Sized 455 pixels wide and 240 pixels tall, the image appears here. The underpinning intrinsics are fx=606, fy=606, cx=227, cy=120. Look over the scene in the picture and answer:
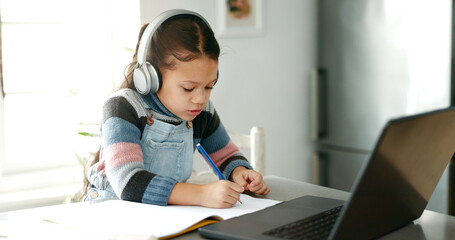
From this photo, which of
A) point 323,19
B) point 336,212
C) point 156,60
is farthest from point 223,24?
point 336,212

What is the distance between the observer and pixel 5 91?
2.29 metres

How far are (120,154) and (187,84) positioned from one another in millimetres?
215

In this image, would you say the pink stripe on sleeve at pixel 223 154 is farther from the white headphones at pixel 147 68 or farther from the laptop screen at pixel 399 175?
the laptop screen at pixel 399 175

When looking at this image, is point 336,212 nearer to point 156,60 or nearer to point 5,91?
point 156,60

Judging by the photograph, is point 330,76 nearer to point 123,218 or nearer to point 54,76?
point 54,76

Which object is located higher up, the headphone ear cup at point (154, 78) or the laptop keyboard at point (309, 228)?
the headphone ear cup at point (154, 78)

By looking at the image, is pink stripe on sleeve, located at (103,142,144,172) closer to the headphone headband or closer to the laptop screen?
the headphone headband

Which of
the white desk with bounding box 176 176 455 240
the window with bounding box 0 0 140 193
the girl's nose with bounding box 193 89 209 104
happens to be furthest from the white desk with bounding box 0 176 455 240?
the window with bounding box 0 0 140 193

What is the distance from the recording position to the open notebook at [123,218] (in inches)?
36.7

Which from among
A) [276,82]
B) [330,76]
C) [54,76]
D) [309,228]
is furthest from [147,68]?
[330,76]

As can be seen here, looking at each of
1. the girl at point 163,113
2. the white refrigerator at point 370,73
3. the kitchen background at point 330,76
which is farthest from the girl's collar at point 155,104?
the white refrigerator at point 370,73

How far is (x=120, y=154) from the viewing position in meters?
1.21

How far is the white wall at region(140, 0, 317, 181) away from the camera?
2.66m

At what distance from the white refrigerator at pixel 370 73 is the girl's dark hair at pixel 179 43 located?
4.69 feet
